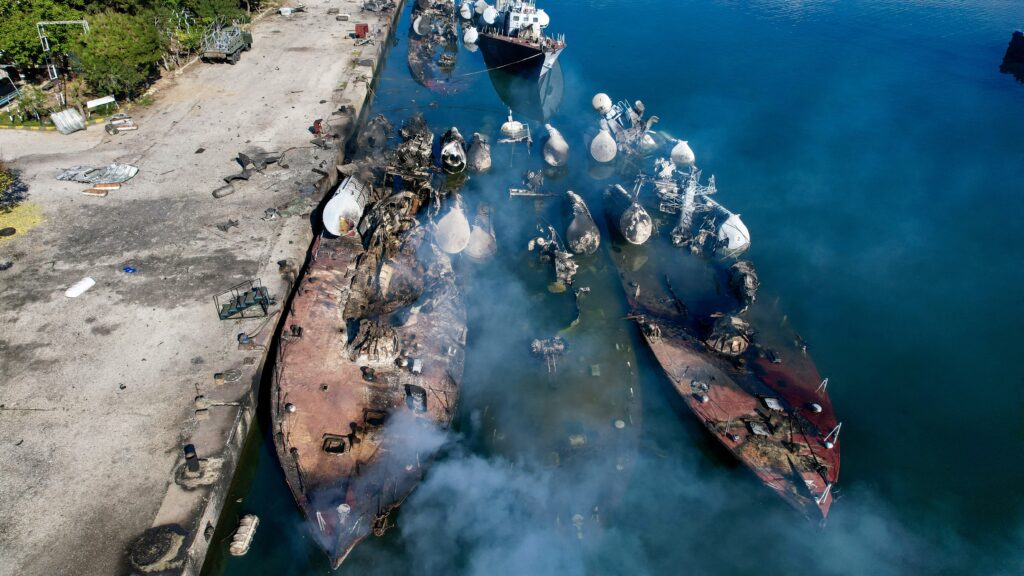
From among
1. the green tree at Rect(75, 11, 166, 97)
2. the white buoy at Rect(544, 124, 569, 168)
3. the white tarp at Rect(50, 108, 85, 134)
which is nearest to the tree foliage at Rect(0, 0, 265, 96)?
the green tree at Rect(75, 11, 166, 97)

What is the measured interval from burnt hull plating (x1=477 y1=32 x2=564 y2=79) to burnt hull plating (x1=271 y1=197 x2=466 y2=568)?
131 ft

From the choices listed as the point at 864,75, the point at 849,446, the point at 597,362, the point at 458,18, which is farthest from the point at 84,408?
the point at 864,75

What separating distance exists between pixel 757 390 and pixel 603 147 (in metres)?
29.3

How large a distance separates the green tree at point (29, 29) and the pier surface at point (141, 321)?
8652mm

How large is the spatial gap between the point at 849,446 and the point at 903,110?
5285 cm

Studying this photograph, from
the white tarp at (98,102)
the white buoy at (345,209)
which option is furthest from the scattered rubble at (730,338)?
the white tarp at (98,102)

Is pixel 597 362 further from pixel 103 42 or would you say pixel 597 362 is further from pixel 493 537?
pixel 103 42

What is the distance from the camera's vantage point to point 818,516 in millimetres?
26641

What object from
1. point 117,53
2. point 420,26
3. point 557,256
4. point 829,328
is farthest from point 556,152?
point 420,26

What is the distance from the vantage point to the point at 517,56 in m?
71.2

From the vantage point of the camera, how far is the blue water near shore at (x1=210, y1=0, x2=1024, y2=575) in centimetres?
2647

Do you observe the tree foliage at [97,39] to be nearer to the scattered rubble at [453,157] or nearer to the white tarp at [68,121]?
the white tarp at [68,121]

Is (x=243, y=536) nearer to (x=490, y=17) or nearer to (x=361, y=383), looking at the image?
(x=361, y=383)

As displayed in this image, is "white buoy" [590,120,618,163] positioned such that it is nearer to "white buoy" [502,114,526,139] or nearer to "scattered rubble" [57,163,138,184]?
"white buoy" [502,114,526,139]
